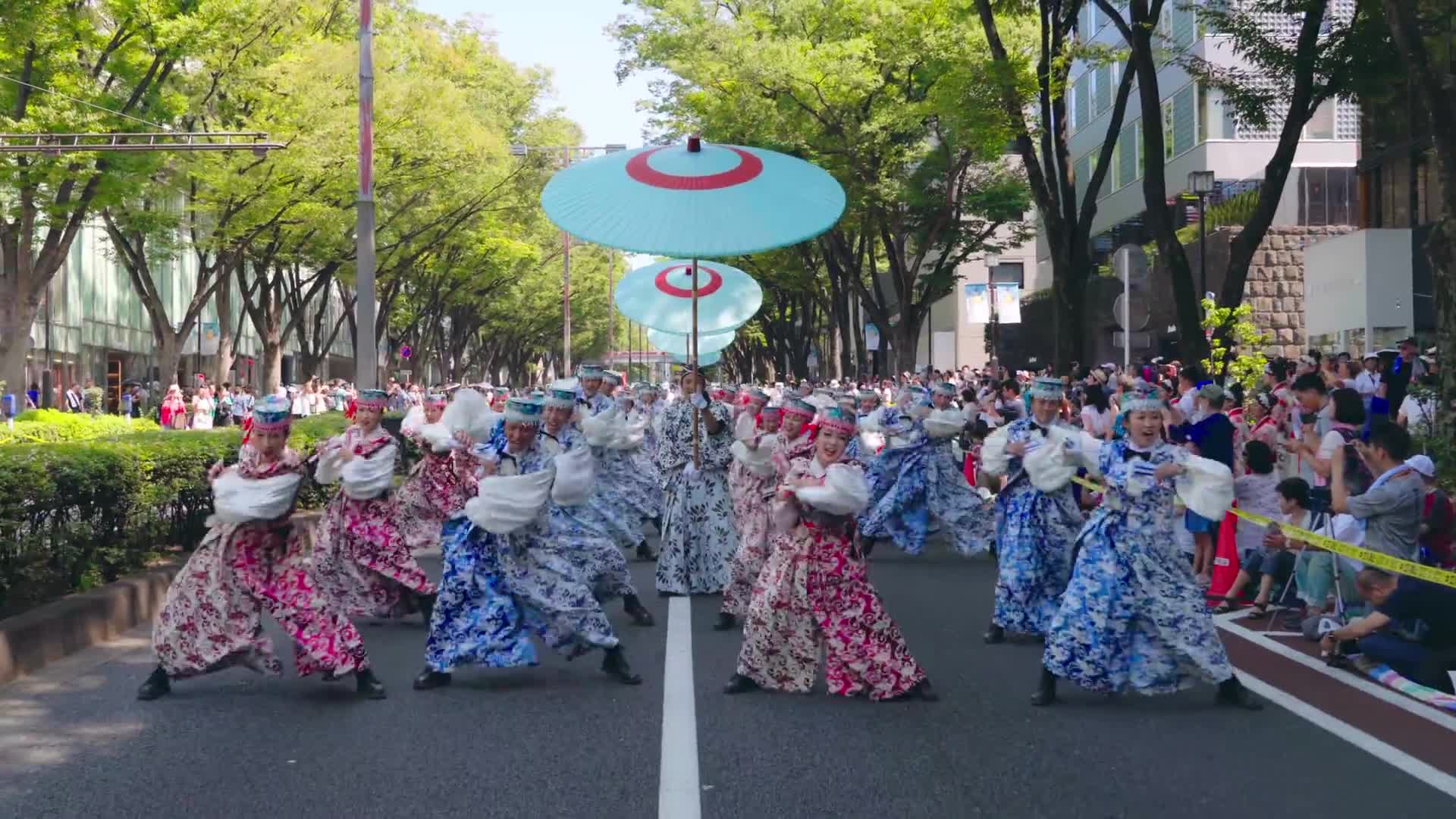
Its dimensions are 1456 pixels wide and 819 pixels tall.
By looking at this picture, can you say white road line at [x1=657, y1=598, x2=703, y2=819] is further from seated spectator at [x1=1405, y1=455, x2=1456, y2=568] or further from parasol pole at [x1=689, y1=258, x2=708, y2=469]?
seated spectator at [x1=1405, y1=455, x2=1456, y2=568]

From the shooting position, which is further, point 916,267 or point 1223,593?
point 916,267

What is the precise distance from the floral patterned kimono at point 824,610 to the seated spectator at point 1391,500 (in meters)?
2.66

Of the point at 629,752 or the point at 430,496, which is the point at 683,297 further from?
the point at 629,752

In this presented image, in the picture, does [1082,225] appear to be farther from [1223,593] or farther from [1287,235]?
[1287,235]

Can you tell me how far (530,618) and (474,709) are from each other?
737 millimetres

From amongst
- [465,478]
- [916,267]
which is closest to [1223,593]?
[465,478]

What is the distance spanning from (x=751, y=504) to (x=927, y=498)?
3.57 metres

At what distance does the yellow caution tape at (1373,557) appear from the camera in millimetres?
7744

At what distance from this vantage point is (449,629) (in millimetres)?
7992

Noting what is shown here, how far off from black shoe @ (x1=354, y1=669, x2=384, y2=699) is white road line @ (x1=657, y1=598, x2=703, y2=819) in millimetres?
1379

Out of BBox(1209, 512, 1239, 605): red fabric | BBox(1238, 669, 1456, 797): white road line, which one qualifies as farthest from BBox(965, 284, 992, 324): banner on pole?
BBox(1238, 669, 1456, 797): white road line

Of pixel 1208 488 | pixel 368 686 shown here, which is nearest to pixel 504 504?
pixel 368 686

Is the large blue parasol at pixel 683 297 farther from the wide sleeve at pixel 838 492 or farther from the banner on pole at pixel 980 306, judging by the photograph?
the banner on pole at pixel 980 306

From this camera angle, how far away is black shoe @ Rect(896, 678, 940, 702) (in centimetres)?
768
